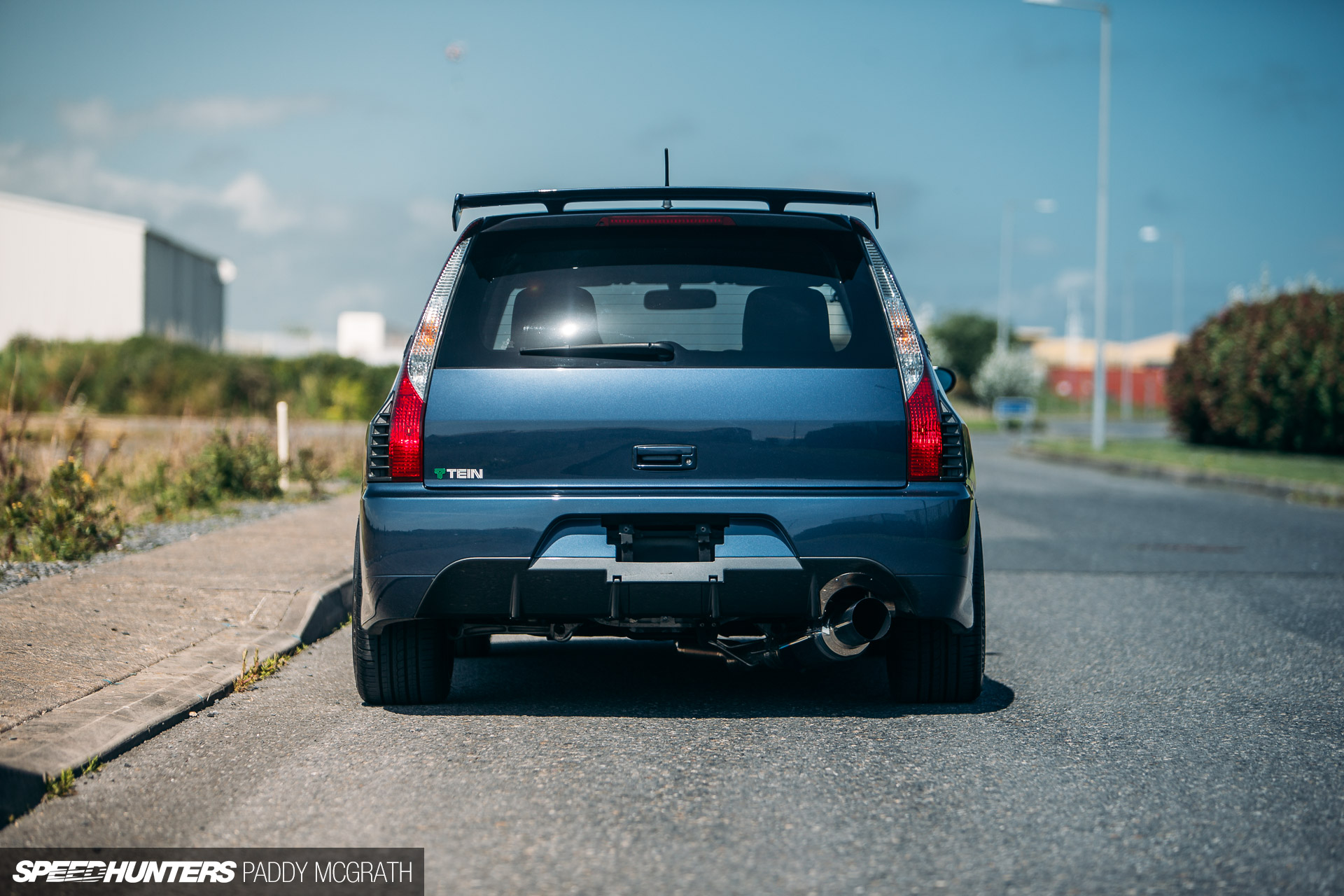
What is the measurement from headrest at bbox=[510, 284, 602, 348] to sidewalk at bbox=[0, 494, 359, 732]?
79.6 inches

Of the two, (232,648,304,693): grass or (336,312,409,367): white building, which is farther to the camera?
(336,312,409,367): white building

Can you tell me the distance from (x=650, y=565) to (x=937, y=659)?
1.23m

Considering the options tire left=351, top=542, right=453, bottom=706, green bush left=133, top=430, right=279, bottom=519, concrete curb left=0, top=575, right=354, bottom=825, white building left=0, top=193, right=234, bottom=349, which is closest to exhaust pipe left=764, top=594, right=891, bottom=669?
tire left=351, top=542, right=453, bottom=706

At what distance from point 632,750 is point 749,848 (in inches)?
39.1

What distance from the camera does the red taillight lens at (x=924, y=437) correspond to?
14.1 ft

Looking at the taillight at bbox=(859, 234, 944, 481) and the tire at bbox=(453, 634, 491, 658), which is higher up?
the taillight at bbox=(859, 234, 944, 481)

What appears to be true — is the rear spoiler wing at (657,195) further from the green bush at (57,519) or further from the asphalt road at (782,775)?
the green bush at (57,519)

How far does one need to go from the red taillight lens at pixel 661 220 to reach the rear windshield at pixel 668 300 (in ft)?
0.07

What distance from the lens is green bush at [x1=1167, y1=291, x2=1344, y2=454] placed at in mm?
23672

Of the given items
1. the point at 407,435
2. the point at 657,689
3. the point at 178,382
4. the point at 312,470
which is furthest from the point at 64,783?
the point at 178,382

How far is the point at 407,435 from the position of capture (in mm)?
4270

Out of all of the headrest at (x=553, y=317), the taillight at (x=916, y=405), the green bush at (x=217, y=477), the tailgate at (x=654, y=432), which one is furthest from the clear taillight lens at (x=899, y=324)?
the green bush at (x=217, y=477)

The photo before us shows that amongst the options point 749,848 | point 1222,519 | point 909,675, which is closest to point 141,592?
point 909,675

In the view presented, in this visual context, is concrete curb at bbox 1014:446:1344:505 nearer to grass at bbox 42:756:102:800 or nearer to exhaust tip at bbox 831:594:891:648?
exhaust tip at bbox 831:594:891:648
